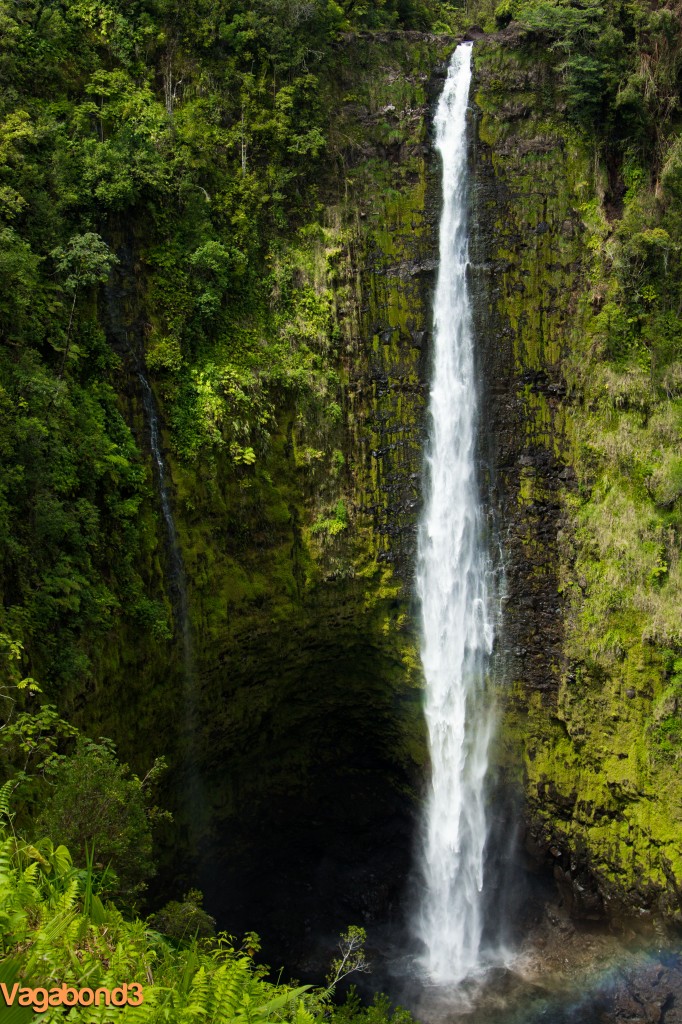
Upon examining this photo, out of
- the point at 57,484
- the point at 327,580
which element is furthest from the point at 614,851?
the point at 57,484

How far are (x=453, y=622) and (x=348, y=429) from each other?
445 cm

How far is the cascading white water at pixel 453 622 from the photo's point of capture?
14617 millimetres

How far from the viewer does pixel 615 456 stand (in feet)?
45.6

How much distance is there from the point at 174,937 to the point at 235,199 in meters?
12.6

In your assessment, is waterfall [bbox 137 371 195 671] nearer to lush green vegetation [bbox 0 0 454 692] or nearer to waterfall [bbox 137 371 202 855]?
waterfall [bbox 137 371 202 855]

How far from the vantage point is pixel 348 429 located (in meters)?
14.9

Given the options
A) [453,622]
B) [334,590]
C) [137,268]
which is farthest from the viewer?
[453,622]

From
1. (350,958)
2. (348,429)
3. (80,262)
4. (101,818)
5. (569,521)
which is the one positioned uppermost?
(80,262)

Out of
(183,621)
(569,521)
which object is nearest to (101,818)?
(183,621)

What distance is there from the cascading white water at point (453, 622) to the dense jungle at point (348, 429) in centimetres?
35

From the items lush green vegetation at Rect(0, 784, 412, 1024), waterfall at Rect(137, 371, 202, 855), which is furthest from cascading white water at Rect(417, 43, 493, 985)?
lush green vegetation at Rect(0, 784, 412, 1024)

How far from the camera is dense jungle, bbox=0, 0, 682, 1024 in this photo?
12109 millimetres

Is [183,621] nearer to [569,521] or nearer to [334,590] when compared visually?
[334,590]

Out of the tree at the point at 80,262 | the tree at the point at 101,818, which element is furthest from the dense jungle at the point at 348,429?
the tree at the point at 101,818
